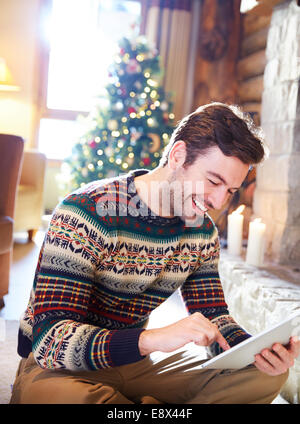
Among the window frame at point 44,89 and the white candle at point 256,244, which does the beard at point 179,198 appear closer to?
the white candle at point 256,244

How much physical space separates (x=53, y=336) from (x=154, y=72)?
3978mm

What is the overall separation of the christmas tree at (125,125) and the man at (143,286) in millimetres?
3167

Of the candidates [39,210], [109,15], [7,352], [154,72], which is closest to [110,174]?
[39,210]

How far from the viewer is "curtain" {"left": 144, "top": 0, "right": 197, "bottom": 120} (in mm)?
5352

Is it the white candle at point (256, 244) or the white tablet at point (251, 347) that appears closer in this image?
the white tablet at point (251, 347)

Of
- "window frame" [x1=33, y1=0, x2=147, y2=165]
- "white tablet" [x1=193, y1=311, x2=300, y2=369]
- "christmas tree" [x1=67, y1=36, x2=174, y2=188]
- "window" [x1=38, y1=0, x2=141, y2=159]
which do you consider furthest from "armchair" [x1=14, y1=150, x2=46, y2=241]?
"white tablet" [x1=193, y1=311, x2=300, y2=369]

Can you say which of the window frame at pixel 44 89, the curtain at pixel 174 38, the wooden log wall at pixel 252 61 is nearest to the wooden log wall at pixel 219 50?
the wooden log wall at pixel 252 61

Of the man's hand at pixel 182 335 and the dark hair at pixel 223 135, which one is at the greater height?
the dark hair at pixel 223 135

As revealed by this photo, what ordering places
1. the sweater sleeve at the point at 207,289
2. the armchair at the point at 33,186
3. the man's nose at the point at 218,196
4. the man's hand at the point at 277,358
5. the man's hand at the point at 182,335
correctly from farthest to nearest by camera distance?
the armchair at the point at 33,186 < the sweater sleeve at the point at 207,289 < the man's nose at the point at 218,196 < the man's hand at the point at 277,358 < the man's hand at the point at 182,335

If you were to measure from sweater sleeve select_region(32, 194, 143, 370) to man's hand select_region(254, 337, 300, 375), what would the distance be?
12.6 inches

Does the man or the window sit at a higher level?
the window

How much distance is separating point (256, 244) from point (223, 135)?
1.41 metres

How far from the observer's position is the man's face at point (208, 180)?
1244 millimetres

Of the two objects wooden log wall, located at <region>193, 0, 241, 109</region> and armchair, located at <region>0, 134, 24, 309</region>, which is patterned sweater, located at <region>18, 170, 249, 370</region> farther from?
wooden log wall, located at <region>193, 0, 241, 109</region>
